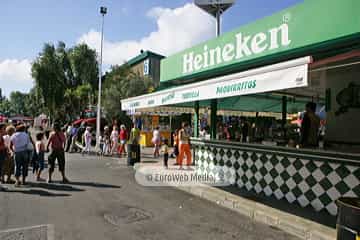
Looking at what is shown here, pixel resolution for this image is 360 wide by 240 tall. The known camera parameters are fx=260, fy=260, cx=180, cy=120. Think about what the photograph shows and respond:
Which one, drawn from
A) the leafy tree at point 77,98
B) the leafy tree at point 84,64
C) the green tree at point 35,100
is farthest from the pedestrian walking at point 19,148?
→ the green tree at point 35,100

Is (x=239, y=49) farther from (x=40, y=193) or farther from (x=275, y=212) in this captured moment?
(x=40, y=193)

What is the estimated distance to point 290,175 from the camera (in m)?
5.66

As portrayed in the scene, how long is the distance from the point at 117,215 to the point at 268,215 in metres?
2.94

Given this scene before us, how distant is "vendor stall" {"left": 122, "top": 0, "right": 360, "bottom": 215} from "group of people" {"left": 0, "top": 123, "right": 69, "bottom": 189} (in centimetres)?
247

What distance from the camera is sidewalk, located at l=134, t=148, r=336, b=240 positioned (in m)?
4.26

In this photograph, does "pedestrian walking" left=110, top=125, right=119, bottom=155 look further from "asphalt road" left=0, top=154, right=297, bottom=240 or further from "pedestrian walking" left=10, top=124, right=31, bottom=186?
"pedestrian walking" left=10, top=124, right=31, bottom=186

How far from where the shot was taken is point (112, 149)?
48.0 feet

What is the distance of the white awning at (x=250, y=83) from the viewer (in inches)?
145

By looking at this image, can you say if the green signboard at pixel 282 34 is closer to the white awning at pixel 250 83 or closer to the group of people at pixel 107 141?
the white awning at pixel 250 83

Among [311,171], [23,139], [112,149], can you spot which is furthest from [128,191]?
[112,149]

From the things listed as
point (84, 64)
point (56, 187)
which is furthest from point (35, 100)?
point (56, 187)

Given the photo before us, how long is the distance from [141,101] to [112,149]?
7.63 m

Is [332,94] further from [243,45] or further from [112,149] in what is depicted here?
[112,149]

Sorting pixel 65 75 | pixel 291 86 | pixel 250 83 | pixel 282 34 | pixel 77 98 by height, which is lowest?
pixel 291 86
